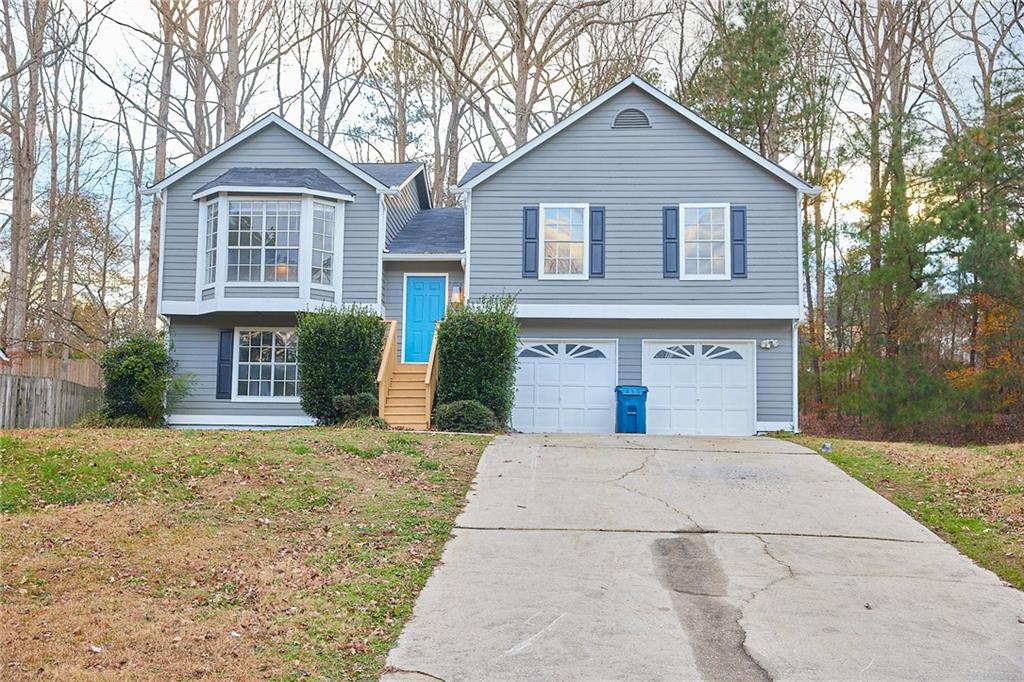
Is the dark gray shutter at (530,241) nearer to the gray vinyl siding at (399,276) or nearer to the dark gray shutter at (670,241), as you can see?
the gray vinyl siding at (399,276)

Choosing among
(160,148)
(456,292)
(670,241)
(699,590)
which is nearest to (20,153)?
(160,148)

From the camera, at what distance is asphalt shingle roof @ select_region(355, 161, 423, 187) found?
1890 cm

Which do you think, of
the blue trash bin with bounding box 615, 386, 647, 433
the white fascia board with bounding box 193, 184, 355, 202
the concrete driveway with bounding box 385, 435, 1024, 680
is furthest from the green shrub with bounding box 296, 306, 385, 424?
the concrete driveway with bounding box 385, 435, 1024, 680

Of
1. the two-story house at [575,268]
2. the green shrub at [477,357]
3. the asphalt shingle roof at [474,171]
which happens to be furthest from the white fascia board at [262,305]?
the asphalt shingle roof at [474,171]

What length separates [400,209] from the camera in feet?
66.7

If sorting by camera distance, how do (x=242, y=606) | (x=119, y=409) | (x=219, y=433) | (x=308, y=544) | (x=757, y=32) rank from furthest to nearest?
(x=757, y=32) → (x=119, y=409) → (x=219, y=433) → (x=308, y=544) → (x=242, y=606)

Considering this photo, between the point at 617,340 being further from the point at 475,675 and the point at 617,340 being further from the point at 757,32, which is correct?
the point at 475,675

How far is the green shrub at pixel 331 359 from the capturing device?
16000 mm

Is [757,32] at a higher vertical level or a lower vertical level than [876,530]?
higher

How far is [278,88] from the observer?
3031cm

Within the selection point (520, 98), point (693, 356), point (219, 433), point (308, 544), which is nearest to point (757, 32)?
point (520, 98)

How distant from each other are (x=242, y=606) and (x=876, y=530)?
20.4ft

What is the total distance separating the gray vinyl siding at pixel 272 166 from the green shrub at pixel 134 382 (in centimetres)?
133

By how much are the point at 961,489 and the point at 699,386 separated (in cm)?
756
